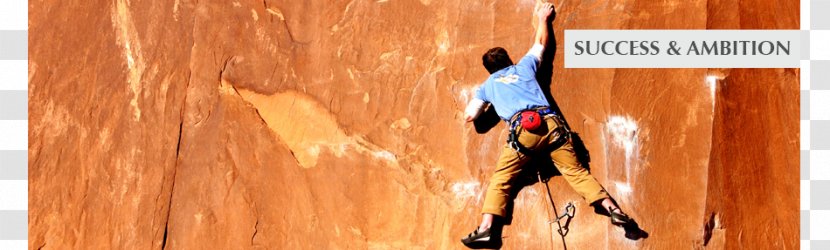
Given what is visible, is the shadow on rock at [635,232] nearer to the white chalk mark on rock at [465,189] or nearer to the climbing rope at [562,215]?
the climbing rope at [562,215]

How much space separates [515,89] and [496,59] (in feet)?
0.83

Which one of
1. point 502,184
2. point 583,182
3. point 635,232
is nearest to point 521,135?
point 502,184

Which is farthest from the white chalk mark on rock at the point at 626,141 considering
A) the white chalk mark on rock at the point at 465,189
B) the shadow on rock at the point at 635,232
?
the white chalk mark on rock at the point at 465,189

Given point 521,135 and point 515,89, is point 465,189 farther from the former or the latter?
point 515,89

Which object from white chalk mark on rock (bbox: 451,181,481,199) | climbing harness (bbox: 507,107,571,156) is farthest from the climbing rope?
white chalk mark on rock (bbox: 451,181,481,199)

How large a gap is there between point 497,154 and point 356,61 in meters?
1.03

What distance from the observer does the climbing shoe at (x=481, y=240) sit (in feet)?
16.9

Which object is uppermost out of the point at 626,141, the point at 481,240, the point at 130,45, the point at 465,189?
the point at 130,45

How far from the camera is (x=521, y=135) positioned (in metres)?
5.00

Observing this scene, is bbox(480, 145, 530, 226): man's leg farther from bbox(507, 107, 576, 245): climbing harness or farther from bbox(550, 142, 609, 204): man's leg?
bbox(550, 142, 609, 204): man's leg

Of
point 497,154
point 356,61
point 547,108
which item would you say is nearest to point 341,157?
point 356,61

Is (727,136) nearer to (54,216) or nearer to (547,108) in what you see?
(547,108)

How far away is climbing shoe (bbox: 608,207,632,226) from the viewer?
196 inches

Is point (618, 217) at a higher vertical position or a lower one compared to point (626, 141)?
lower
